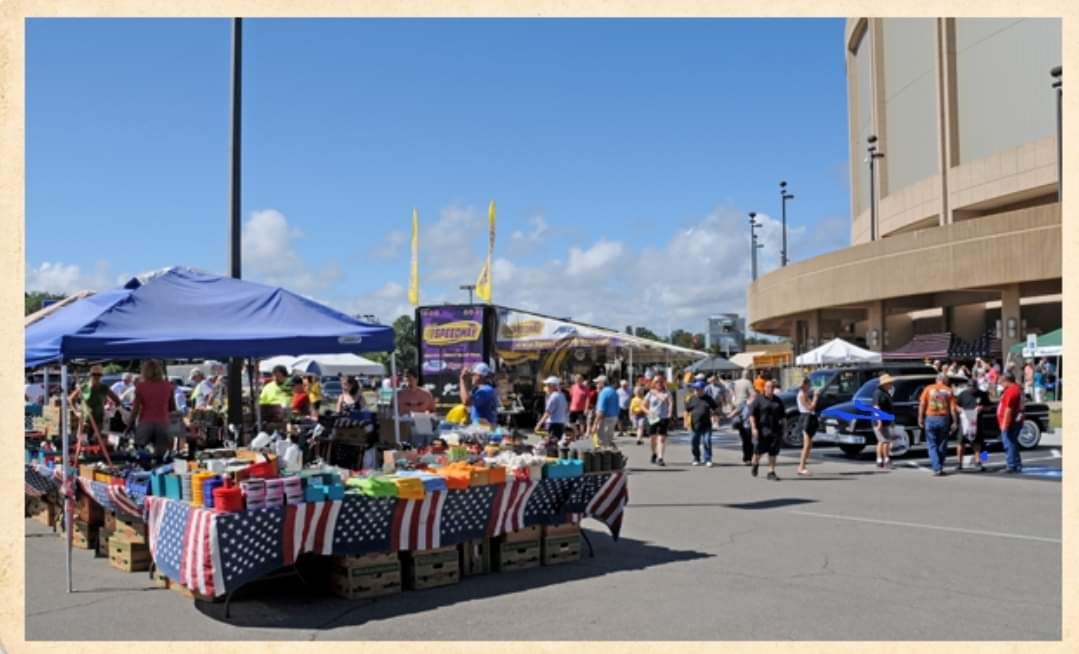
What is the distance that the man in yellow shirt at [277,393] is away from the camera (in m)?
18.6

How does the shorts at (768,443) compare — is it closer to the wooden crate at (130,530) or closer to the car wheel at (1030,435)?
the car wheel at (1030,435)

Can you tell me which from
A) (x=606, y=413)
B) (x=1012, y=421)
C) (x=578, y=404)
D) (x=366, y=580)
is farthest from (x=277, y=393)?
(x=1012, y=421)

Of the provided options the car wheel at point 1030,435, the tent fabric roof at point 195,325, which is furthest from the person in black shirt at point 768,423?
the car wheel at point 1030,435

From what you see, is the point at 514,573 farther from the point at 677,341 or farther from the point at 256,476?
the point at 677,341

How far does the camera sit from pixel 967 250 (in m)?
42.8

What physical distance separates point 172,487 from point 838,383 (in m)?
17.1

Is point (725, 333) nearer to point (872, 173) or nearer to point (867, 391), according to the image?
point (872, 173)

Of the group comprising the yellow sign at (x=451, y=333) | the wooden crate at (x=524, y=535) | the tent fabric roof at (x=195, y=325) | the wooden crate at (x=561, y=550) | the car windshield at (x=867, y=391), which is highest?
the yellow sign at (x=451, y=333)

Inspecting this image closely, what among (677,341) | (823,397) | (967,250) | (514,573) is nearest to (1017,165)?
(967,250)

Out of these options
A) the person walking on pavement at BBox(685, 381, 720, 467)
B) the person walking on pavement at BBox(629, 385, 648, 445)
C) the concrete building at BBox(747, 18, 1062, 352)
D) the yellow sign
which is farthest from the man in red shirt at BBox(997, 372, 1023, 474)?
the concrete building at BBox(747, 18, 1062, 352)

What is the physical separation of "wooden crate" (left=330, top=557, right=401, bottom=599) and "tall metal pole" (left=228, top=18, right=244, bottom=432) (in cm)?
542

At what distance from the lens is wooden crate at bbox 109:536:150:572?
9305 mm

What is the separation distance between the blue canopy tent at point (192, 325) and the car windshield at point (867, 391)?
476 inches

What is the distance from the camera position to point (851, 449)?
67.4 ft
